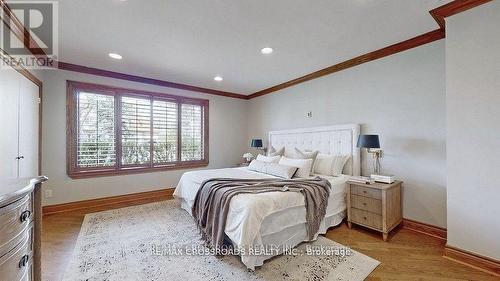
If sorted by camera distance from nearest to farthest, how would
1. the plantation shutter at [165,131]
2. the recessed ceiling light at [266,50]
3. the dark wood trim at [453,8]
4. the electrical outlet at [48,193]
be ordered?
the dark wood trim at [453,8] < the recessed ceiling light at [266,50] < the electrical outlet at [48,193] < the plantation shutter at [165,131]

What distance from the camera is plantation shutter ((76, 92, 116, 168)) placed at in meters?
3.70

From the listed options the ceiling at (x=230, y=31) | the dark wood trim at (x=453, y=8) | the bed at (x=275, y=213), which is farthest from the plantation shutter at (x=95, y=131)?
the dark wood trim at (x=453, y=8)

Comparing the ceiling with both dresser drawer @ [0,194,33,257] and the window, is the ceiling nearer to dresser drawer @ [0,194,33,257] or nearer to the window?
the window

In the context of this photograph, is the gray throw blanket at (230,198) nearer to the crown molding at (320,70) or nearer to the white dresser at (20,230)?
the white dresser at (20,230)

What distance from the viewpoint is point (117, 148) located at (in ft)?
13.2

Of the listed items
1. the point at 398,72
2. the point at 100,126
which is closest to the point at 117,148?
the point at 100,126

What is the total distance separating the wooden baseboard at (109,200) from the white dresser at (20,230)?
2874 millimetres

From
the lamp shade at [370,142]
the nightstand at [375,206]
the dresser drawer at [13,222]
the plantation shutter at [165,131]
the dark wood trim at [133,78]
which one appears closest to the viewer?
the dresser drawer at [13,222]

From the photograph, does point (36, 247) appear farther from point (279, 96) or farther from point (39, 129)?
point (279, 96)

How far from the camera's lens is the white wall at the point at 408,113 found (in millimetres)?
2598

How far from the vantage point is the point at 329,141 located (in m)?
3.70

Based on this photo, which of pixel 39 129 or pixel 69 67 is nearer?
pixel 39 129

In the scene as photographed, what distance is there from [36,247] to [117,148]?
3.05m

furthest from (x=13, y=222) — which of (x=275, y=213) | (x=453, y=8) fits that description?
(x=453, y=8)
